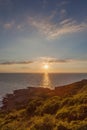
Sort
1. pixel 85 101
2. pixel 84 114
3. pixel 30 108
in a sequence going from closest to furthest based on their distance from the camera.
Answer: pixel 84 114 → pixel 85 101 → pixel 30 108

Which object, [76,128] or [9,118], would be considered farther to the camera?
[9,118]

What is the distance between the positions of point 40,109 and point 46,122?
6.56 meters

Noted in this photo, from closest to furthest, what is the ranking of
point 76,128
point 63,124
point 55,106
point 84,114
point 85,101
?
point 76,128 < point 63,124 < point 84,114 < point 85,101 < point 55,106

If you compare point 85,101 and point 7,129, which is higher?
point 85,101

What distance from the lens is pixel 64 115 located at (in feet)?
61.0

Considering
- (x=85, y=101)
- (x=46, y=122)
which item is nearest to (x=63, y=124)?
(x=46, y=122)

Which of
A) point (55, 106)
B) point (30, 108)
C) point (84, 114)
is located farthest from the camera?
point (30, 108)

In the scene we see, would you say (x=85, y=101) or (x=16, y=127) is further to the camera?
(x=85, y=101)

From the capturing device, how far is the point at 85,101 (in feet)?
69.5

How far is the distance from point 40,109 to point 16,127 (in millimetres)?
4803

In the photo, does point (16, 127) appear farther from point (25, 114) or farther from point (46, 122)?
point (25, 114)

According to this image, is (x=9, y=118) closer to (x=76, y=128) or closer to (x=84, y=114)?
(x=84, y=114)

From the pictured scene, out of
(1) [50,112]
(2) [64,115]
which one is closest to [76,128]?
(2) [64,115]

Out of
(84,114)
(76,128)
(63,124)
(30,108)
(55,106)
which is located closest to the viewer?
(76,128)
